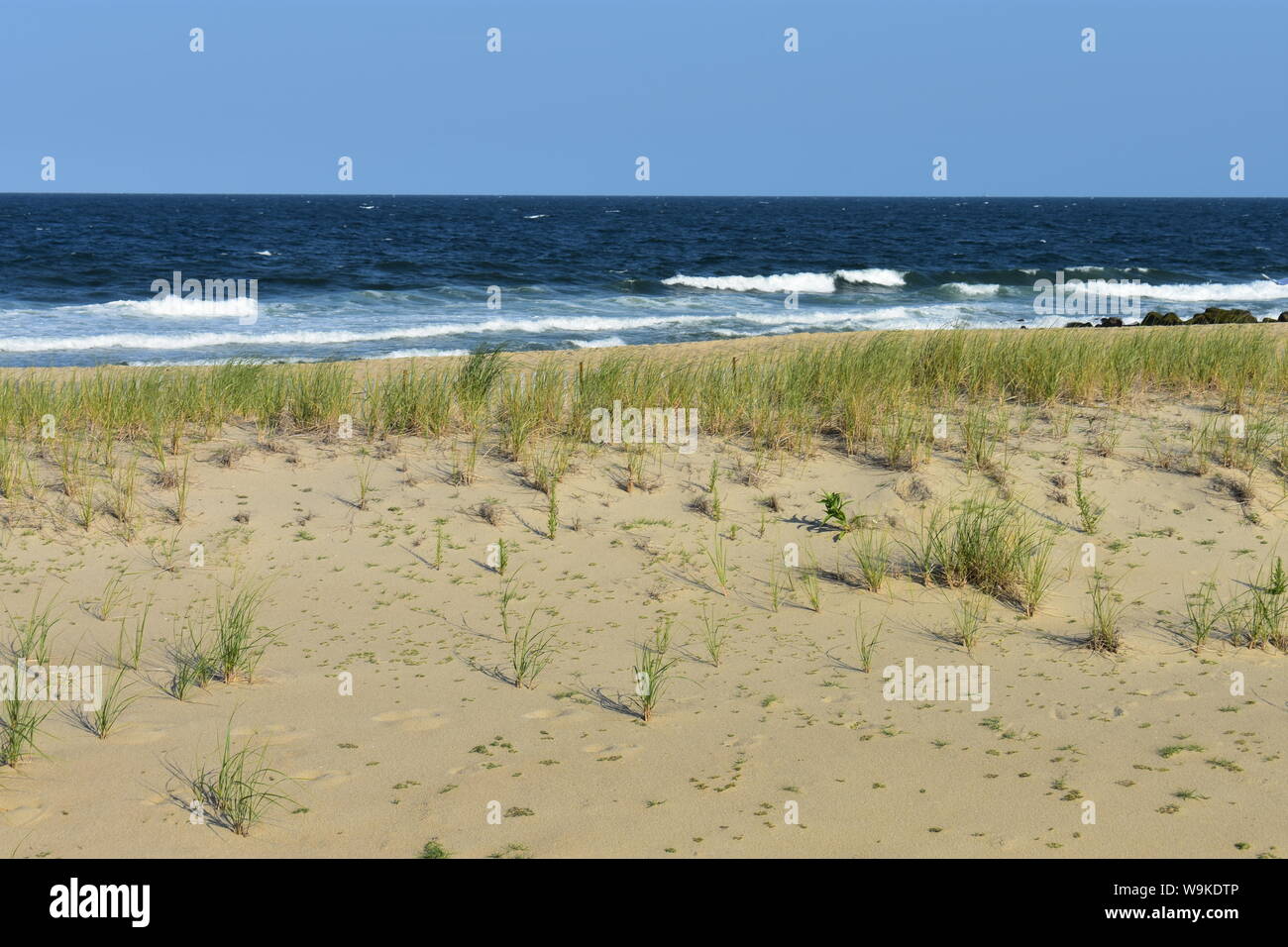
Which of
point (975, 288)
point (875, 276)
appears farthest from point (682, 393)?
point (875, 276)

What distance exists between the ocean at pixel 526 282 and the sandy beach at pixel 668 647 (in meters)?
6.23

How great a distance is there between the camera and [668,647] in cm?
525

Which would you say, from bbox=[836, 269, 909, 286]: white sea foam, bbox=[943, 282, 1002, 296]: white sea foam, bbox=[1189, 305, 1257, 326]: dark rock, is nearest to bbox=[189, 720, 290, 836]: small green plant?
bbox=[1189, 305, 1257, 326]: dark rock

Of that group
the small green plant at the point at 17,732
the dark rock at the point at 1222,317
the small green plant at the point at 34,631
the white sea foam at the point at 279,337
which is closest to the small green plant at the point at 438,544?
the small green plant at the point at 34,631

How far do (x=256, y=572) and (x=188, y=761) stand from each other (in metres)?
2.03

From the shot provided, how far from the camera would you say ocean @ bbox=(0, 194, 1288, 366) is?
20422 mm

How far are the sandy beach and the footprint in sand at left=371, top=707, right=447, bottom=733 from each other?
0.6 inches

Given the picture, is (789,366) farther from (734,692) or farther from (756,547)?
(734,692)

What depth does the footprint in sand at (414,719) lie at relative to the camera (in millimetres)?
4457

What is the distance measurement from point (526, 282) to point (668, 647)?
88.4 feet

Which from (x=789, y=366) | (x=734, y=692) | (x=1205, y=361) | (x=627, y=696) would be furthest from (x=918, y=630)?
(x=1205, y=361)

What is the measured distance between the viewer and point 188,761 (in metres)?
4.06

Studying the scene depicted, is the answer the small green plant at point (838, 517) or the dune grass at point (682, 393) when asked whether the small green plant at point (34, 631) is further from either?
the small green plant at point (838, 517)

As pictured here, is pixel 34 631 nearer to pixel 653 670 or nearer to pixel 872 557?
pixel 653 670
